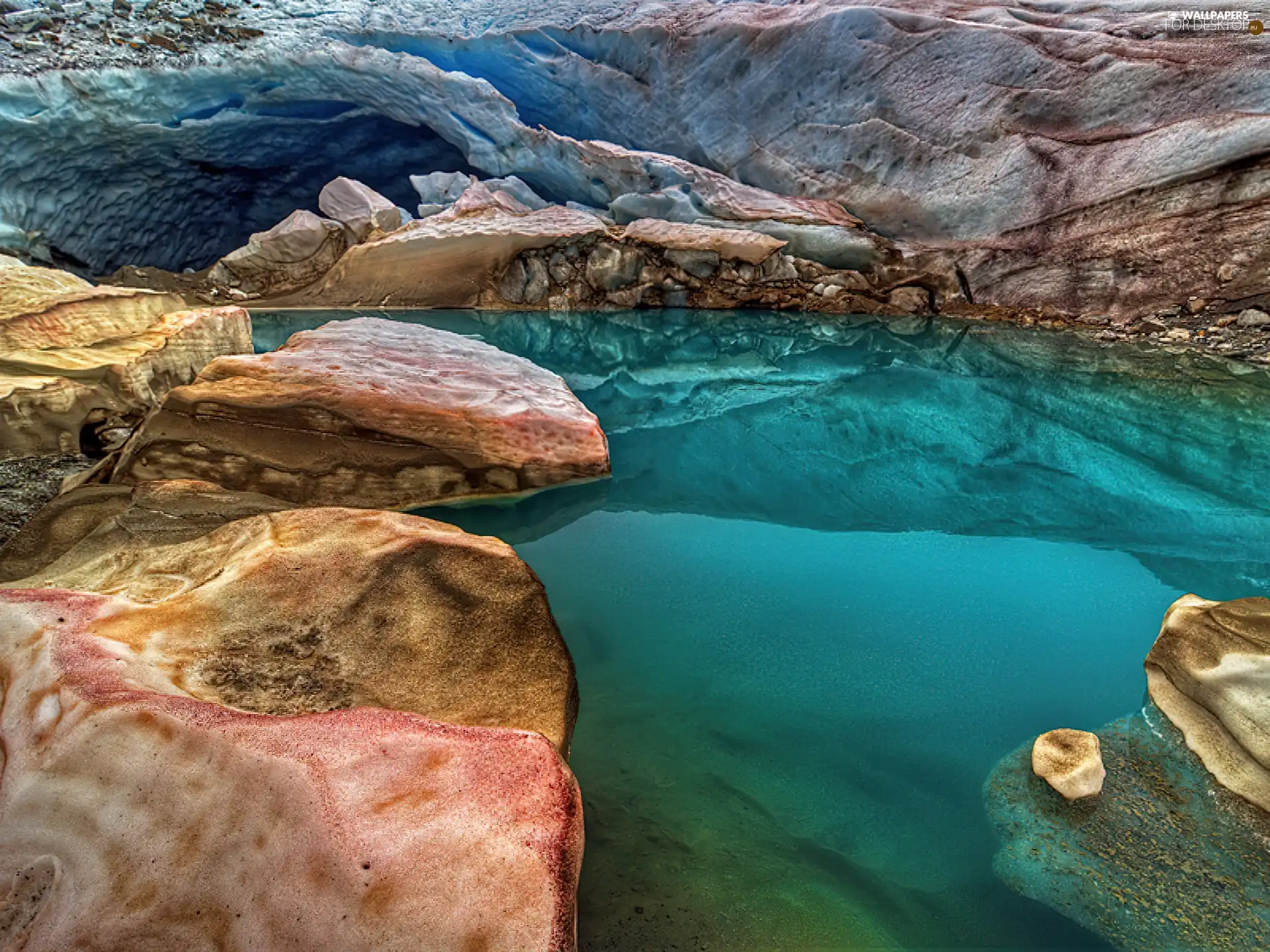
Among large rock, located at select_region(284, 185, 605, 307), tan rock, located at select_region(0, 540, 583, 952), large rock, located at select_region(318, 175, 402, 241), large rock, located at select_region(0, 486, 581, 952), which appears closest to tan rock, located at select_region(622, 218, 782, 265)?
large rock, located at select_region(284, 185, 605, 307)

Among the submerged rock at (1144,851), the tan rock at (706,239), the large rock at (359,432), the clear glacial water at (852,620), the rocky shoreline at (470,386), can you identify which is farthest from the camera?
the tan rock at (706,239)

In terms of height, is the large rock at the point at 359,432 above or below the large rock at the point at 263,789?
below

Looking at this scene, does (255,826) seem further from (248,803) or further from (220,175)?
(220,175)

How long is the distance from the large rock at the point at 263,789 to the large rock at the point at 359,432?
146cm

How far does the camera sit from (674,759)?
199cm

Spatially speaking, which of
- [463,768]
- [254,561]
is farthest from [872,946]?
[254,561]

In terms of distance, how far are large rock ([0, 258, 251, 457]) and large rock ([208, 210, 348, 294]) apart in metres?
10.1

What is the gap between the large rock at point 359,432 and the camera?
329cm

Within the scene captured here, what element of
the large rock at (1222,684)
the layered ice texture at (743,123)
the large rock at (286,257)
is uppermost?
the layered ice texture at (743,123)

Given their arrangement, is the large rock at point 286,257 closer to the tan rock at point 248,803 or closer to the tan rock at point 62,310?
the tan rock at point 62,310

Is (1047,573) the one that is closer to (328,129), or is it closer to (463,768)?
(463,768)

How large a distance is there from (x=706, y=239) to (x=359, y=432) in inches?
373

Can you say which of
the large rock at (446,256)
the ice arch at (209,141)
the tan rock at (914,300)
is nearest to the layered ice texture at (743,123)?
the ice arch at (209,141)

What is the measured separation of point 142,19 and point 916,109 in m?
13.3
